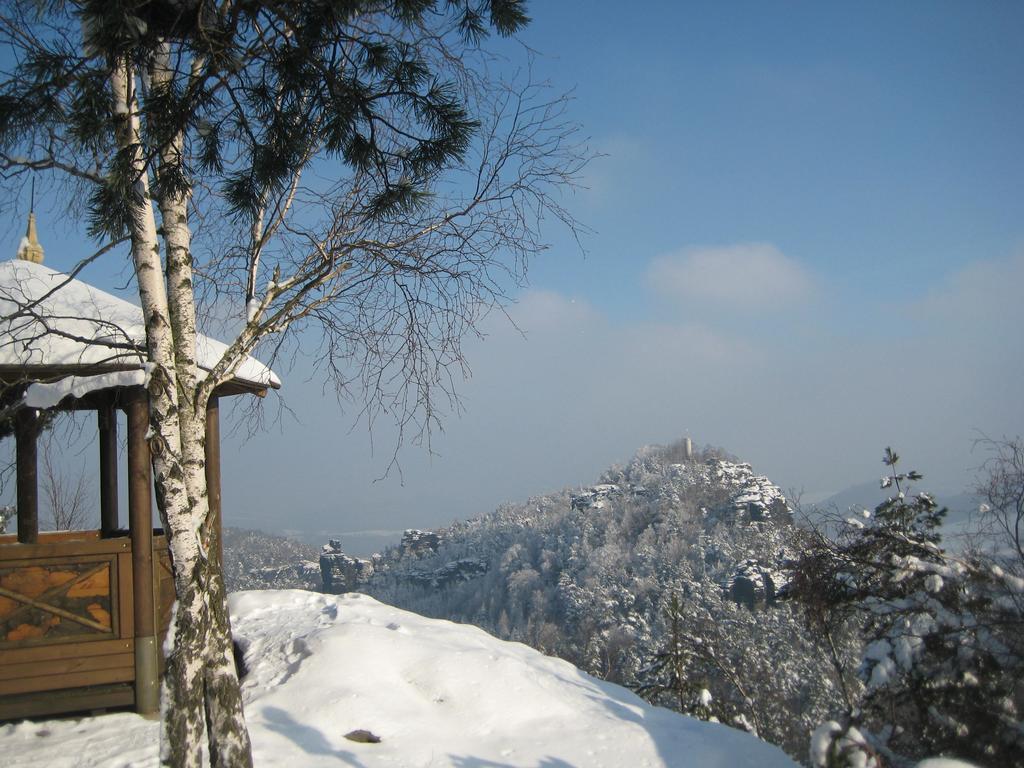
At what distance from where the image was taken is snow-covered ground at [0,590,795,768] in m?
5.04

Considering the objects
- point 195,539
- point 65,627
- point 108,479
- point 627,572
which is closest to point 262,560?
point 627,572

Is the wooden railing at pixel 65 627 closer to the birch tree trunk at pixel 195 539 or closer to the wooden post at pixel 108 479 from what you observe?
the wooden post at pixel 108 479

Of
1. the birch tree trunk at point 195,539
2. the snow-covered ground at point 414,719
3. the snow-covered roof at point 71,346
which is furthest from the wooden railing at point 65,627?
the birch tree trunk at point 195,539

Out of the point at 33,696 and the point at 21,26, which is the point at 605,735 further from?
the point at 21,26

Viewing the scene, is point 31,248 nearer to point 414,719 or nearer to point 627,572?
point 414,719

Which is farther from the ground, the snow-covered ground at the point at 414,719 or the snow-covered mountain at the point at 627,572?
the snow-covered ground at the point at 414,719

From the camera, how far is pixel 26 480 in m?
6.47

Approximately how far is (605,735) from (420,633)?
2319mm

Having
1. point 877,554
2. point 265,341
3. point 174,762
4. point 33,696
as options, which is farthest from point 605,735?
point 33,696

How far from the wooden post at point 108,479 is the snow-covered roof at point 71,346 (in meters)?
1.62

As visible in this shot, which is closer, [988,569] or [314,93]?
[314,93]

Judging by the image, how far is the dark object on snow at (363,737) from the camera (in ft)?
17.3

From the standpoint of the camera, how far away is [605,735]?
556cm

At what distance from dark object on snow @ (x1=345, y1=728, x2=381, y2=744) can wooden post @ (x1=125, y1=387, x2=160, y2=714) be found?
1651 mm
